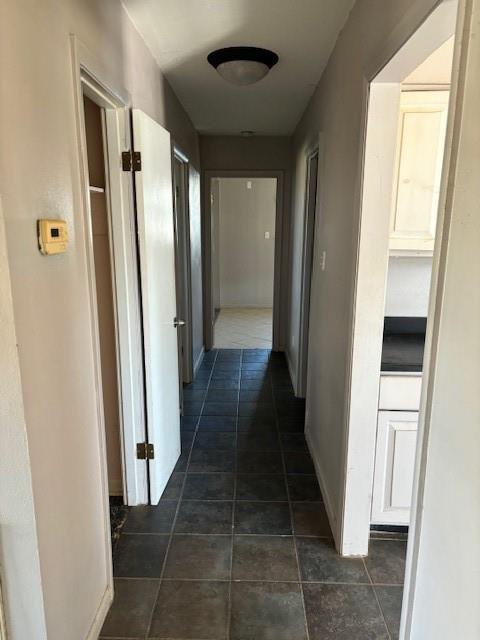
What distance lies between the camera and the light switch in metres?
1.19

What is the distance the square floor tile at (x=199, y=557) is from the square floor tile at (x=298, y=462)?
0.75m

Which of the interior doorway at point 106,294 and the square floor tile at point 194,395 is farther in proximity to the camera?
the square floor tile at point 194,395

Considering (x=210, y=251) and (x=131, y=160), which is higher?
(x=131, y=160)

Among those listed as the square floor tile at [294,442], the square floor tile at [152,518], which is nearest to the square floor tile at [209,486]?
the square floor tile at [152,518]

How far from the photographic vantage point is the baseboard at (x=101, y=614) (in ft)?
5.29

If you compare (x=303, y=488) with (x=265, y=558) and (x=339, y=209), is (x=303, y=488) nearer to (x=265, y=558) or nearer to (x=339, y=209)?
(x=265, y=558)

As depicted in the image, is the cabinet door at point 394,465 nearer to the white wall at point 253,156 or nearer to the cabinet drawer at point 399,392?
the cabinet drawer at point 399,392

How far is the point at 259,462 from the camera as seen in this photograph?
2.90 metres

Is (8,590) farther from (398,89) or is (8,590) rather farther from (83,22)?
(398,89)

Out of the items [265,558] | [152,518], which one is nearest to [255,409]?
[152,518]

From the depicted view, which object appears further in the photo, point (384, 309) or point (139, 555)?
point (139, 555)

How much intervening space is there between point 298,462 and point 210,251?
2.96 metres

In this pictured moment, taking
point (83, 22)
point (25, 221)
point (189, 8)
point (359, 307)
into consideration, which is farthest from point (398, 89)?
point (25, 221)

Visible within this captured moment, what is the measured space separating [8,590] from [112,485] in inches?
54.0
